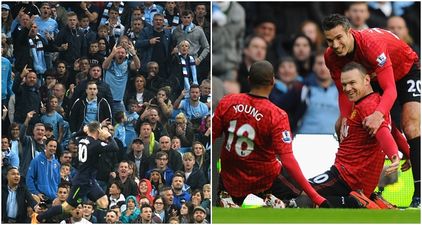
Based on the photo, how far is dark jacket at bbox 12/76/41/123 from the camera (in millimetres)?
8688

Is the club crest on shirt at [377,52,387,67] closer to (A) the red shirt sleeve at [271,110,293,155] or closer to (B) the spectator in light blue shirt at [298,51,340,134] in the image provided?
(A) the red shirt sleeve at [271,110,293,155]

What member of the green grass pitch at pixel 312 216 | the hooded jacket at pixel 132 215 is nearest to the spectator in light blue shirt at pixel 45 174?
the hooded jacket at pixel 132 215

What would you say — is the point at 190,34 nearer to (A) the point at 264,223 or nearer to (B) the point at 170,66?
(B) the point at 170,66

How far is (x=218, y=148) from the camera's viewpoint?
9.88 metres

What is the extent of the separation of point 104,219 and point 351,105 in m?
2.33

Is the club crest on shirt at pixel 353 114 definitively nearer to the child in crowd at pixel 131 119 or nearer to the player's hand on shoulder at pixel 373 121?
the player's hand on shoulder at pixel 373 121

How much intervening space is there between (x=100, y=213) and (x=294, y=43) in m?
6.19

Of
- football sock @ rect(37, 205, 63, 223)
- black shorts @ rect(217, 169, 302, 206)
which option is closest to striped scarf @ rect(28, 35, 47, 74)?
football sock @ rect(37, 205, 63, 223)

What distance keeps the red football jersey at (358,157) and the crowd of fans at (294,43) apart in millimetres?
2902

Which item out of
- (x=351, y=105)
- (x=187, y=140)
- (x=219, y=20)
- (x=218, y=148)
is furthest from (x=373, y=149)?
(x=219, y=20)

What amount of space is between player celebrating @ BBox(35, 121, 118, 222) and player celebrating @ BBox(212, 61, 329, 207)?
1.02 metres

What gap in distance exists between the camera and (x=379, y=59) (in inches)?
378

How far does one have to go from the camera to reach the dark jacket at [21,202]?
343 inches

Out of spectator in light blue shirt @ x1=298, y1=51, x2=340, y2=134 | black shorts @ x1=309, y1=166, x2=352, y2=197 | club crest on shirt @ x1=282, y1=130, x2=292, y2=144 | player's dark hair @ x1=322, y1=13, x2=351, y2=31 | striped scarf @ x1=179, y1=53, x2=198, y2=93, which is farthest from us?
spectator in light blue shirt @ x1=298, y1=51, x2=340, y2=134
